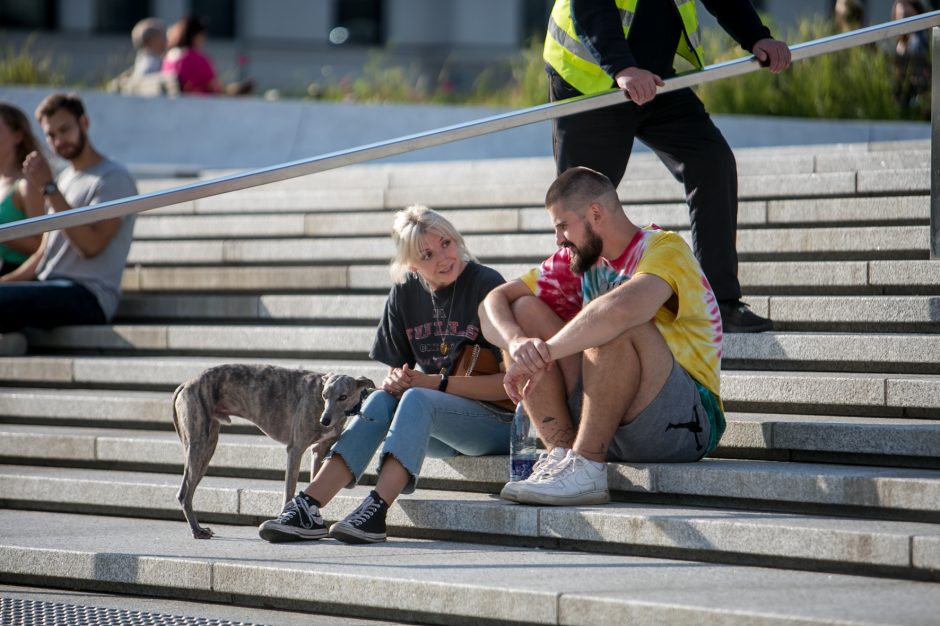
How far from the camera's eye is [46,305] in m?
6.91

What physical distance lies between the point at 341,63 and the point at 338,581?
1833 centimetres

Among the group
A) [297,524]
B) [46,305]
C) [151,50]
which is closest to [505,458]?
[297,524]

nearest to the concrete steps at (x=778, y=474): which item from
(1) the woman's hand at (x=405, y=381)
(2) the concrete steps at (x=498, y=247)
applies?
(1) the woman's hand at (x=405, y=381)

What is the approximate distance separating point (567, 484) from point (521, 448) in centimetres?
37

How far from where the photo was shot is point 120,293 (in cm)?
725

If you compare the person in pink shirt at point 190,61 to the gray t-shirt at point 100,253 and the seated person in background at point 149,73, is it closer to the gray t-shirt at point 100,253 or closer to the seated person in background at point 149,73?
the seated person in background at point 149,73

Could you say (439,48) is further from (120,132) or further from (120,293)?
(120,293)

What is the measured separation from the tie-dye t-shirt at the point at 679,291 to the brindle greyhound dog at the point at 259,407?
0.89 metres

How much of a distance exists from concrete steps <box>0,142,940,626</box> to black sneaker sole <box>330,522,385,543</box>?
5 centimetres

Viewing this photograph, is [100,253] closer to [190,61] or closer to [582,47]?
[582,47]

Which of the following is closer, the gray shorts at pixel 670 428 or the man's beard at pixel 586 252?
the gray shorts at pixel 670 428

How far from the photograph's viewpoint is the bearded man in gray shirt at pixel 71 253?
6.88 m

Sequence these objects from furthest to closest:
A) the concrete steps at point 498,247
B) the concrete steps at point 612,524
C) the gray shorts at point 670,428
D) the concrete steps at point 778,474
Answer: the concrete steps at point 498,247 < the gray shorts at point 670,428 < the concrete steps at point 778,474 < the concrete steps at point 612,524

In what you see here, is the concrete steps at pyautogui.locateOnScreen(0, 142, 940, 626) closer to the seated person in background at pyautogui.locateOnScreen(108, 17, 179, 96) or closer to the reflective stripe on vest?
the reflective stripe on vest
